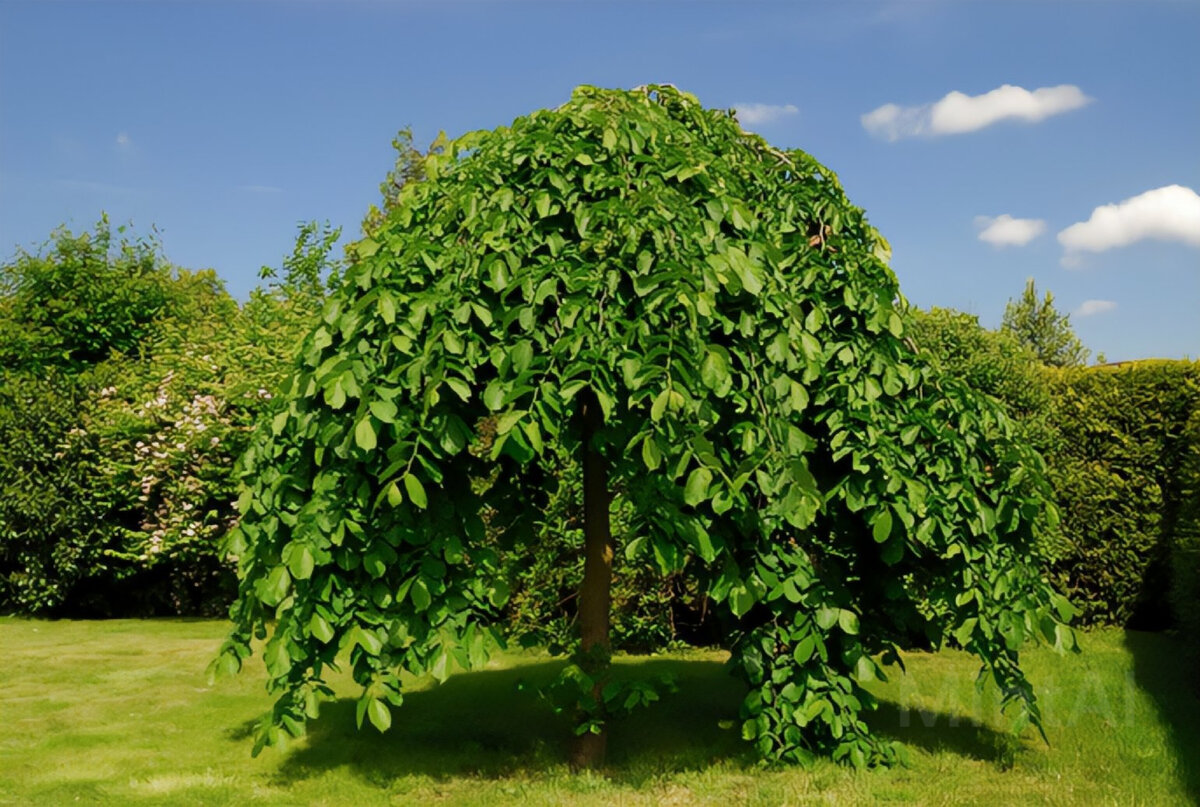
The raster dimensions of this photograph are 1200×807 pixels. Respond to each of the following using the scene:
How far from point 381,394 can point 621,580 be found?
14.1 ft

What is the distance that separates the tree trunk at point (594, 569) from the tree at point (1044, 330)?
22.6 meters

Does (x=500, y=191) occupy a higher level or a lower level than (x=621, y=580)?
higher

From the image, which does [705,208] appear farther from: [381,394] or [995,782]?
[995,782]

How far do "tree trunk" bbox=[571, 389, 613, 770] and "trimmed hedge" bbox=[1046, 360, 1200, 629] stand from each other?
499 cm

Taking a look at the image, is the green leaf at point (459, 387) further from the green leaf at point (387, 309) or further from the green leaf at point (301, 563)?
the green leaf at point (301, 563)

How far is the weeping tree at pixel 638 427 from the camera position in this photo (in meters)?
3.89

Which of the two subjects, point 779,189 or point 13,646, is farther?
point 13,646

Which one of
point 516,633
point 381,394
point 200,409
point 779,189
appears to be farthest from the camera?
point 200,409

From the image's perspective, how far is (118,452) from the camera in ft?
36.7

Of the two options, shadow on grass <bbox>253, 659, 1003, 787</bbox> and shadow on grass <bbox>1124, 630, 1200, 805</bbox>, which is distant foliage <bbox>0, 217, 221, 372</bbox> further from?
shadow on grass <bbox>1124, 630, 1200, 805</bbox>

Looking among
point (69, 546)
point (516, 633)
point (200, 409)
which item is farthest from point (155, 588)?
point (516, 633)

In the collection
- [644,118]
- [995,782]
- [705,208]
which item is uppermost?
[644,118]

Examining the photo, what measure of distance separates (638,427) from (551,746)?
7.05 feet

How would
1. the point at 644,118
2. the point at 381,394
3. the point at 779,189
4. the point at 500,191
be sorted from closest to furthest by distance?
the point at 381,394
the point at 500,191
the point at 644,118
the point at 779,189
